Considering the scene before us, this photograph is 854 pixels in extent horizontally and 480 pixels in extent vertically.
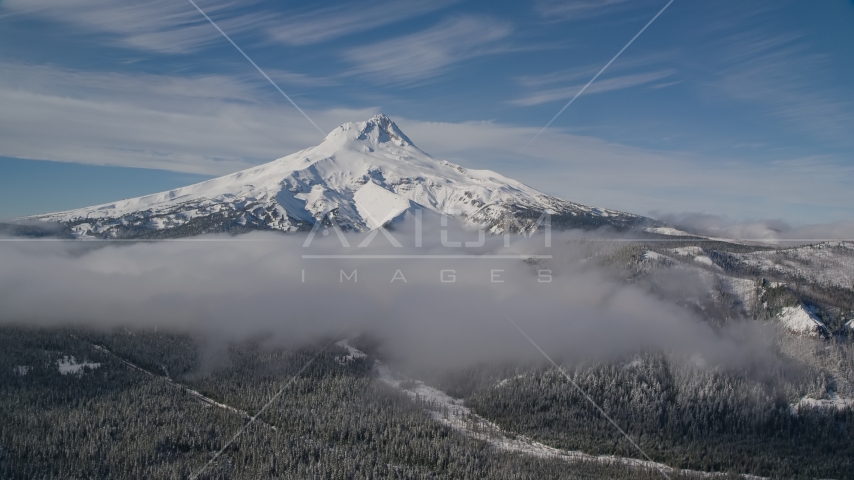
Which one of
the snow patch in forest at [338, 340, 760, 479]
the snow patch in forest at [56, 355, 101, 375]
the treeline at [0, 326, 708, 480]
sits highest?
the snow patch in forest at [56, 355, 101, 375]

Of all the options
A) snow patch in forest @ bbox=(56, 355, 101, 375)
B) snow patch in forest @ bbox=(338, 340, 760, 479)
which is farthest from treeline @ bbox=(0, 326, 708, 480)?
snow patch in forest @ bbox=(338, 340, 760, 479)

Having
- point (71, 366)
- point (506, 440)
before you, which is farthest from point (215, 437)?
point (506, 440)

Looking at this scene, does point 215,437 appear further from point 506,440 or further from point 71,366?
point 506,440

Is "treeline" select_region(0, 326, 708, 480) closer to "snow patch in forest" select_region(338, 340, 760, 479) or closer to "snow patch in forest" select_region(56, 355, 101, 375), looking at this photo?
"snow patch in forest" select_region(56, 355, 101, 375)

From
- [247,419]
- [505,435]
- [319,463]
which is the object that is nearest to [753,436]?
[505,435]

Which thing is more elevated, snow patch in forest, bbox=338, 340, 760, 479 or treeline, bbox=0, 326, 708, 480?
treeline, bbox=0, 326, 708, 480

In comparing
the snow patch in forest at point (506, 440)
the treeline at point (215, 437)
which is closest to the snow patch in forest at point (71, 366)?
the treeline at point (215, 437)

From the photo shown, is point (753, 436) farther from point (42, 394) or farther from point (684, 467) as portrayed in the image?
point (42, 394)

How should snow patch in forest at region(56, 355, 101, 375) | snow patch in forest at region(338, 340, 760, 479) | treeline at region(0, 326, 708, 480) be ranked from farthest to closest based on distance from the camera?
1. snow patch in forest at region(56, 355, 101, 375)
2. snow patch in forest at region(338, 340, 760, 479)
3. treeline at region(0, 326, 708, 480)

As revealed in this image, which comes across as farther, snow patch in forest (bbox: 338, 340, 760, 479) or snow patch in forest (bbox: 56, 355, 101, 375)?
snow patch in forest (bbox: 56, 355, 101, 375)
